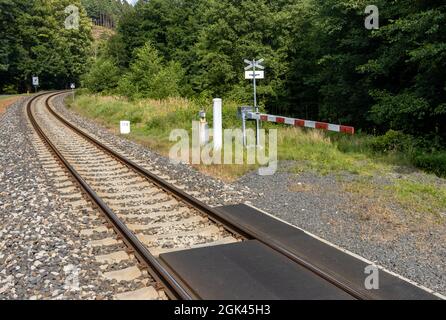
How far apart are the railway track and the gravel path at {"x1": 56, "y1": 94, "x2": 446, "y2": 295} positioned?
879 millimetres

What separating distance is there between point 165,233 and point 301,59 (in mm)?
26419

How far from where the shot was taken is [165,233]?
6.80m

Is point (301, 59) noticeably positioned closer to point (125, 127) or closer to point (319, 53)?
point (319, 53)

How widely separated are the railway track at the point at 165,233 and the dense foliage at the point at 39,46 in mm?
60174

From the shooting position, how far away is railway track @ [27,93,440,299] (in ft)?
16.4

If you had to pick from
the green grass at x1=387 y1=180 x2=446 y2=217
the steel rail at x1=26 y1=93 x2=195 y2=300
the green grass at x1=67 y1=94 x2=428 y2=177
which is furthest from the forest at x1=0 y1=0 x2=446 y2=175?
the steel rail at x1=26 y1=93 x2=195 y2=300

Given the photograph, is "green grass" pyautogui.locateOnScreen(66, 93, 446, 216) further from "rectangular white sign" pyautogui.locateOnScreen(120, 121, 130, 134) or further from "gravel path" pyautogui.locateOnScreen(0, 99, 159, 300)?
"gravel path" pyautogui.locateOnScreen(0, 99, 159, 300)

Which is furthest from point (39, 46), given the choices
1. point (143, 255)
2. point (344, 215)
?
point (143, 255)

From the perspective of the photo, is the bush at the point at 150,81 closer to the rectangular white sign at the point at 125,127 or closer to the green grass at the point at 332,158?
the green grass at the point at 332,158

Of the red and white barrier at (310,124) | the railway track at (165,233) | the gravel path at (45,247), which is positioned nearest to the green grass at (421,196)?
the red and white barrier at (310,124)

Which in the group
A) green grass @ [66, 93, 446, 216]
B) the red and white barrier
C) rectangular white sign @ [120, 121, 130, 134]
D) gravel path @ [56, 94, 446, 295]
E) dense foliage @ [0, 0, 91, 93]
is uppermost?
dense foliage @ [0, 0, 91, 93]

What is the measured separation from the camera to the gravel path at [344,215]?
5.76 metres
